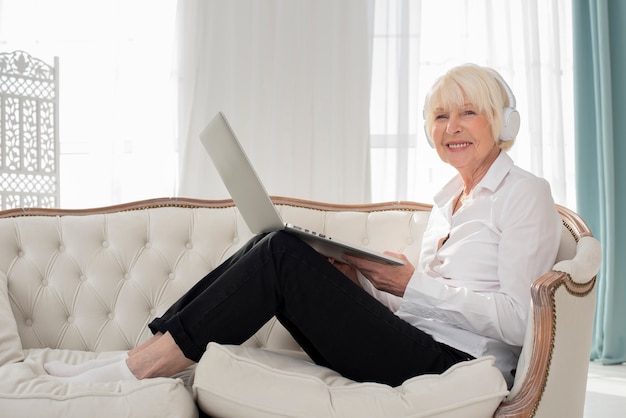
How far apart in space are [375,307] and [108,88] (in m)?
2.45

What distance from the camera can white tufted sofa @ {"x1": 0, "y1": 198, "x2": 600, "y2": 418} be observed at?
4.68 ft

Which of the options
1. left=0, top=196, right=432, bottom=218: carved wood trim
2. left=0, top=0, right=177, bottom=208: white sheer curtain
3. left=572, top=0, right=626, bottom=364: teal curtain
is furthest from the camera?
left=0, top=0, right=177, bottom=208: white sheer curtain

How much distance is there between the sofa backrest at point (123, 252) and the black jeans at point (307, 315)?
61cm

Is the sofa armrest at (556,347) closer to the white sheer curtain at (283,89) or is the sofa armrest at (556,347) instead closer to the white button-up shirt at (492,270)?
the white button-up shirt at (492,270)

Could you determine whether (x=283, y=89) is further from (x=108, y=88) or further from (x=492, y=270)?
(x=492, y=270)

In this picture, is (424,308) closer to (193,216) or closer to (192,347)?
(192,347)

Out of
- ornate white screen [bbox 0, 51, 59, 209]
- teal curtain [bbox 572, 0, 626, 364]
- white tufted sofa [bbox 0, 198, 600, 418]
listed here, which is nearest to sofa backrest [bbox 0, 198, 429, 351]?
white tufted sofa [bbox 0, 198, 600, 418]

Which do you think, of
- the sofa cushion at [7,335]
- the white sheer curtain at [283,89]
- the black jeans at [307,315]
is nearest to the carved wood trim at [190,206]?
the sofa cushion at [7,335]

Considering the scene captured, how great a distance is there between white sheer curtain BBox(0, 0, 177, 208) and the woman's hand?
197 centimetres

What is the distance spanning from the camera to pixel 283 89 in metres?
3.38

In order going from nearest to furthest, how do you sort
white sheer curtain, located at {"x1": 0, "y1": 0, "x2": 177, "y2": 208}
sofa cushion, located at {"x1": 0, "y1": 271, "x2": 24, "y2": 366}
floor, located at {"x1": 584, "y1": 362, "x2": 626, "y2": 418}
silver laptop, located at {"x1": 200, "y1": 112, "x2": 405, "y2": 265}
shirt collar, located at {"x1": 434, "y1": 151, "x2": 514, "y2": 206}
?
silver laptop, located at {"x1": 200, "y1": 112, "x2": 405, "y2": 265} → shirt collar, located at {"x1": 434, "y1": 151, "x2": 514, "y2": 206} → sofa cushion, located at {"x1": 0, "y1": 271, "x2": 24, "y2": 366} → floor, located at {"x1": 584, "y1": 362, "x2": 626, "y2": 418} → white sheer curtain, located at {"x1": 0, "y1": 0, "x2": 177, "y2": 208}

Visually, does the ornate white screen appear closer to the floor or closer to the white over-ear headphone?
the white over-ear headphone

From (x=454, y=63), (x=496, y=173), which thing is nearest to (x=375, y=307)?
(x=496, y=173)

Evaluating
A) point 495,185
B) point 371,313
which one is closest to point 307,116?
point 495,185
